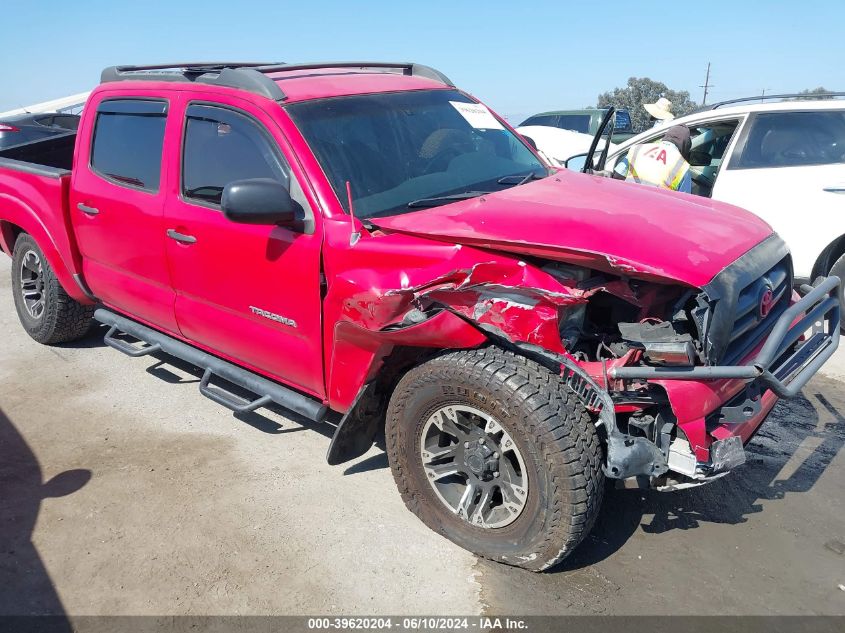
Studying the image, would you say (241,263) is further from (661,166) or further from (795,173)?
(795,173)

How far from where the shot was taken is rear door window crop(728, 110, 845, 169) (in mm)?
5660

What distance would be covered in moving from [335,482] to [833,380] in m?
3.59

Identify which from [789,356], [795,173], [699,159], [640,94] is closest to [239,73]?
[789,356]

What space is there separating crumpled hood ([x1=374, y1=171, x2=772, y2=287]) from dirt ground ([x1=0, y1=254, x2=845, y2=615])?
1313 millimetres

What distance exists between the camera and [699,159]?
22.3ft

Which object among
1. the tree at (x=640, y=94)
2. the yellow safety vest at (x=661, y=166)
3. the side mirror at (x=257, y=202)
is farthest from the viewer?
the tree at (x=640, y=94)

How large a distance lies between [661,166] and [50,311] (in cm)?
512

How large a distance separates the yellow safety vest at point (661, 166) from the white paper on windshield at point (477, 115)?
204 cm

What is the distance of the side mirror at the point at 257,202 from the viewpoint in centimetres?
307

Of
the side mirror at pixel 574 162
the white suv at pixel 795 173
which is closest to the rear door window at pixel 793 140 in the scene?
the white suv at pixel 795 173

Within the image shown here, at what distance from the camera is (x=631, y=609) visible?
9.20 feet

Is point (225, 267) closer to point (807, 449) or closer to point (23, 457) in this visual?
point (23, 457)

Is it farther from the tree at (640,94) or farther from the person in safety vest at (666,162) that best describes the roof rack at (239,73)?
the tree at (640,94)

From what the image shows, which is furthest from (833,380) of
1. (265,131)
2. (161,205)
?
(161,205)
